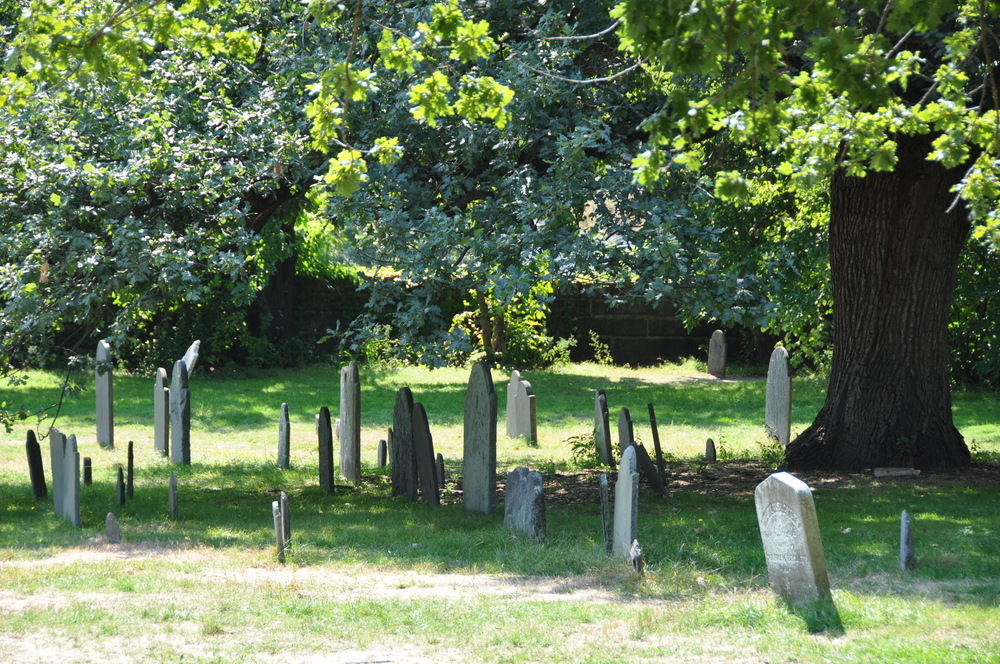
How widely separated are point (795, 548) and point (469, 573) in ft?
7.61

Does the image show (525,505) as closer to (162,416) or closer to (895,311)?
(895,311)

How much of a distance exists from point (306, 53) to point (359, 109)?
29.8 inches

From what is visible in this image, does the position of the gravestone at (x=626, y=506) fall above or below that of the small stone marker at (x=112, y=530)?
above

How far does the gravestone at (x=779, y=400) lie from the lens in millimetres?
14938

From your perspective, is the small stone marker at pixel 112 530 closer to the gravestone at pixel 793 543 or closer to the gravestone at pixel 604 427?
the gravestone at pixel 793 543

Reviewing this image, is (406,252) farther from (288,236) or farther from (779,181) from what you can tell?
(288,236)

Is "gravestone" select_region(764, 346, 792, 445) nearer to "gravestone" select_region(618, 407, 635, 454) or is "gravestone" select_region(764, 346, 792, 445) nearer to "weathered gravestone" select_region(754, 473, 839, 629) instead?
"gravestone" select_region(618, 407, 635, 454)

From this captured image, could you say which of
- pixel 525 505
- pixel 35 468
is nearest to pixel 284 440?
pixel 35 468

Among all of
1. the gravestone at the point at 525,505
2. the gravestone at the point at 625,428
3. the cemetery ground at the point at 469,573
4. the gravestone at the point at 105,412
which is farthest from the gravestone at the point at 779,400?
the gravestone at the point at 105,412

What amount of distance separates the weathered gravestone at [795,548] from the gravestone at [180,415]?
8410 millimetres

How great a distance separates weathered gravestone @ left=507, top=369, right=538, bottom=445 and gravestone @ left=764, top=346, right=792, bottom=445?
3.18m

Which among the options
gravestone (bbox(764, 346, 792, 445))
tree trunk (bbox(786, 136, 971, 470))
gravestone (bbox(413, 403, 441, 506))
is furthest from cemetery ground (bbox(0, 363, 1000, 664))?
gravestone (bbox(764, 346, 792, 445))

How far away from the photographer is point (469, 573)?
25.8 ft

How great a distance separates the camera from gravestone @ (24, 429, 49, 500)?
10869 mm
